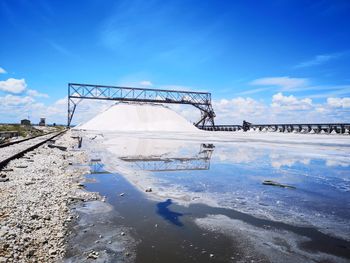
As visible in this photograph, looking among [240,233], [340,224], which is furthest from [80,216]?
[340,224]

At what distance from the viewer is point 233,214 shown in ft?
14.8

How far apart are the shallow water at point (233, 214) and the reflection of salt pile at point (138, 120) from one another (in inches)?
1898

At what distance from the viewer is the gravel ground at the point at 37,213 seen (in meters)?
3.06

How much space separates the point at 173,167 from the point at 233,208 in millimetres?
4490

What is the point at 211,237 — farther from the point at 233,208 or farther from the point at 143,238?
the point at 233,208

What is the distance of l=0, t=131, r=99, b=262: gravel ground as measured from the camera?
3.06 metres

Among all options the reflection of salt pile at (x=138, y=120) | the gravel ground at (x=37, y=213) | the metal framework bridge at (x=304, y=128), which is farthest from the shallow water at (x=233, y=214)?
the reflection of salt pile at (x=138, y=120)

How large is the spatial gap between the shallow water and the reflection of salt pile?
48.2m

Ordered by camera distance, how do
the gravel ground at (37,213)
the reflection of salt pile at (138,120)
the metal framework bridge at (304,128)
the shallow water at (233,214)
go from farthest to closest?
the reflection of salt pile at (138,120)
the metal framework bridge at (304,128)
the shallow water at (233,214)
the gravel ground at (37,213)

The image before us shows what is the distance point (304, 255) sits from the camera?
3113 millimetres

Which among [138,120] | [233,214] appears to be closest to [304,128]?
[138,120]

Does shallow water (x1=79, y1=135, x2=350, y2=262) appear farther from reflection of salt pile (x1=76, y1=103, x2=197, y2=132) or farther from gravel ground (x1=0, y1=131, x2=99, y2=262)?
reflection of salt pile (x1=76, y1=103, x2=197, y2=132)

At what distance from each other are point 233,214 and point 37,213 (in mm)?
2912

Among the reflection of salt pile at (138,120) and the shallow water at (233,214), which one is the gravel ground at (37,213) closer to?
the shallow water at (233,214)
